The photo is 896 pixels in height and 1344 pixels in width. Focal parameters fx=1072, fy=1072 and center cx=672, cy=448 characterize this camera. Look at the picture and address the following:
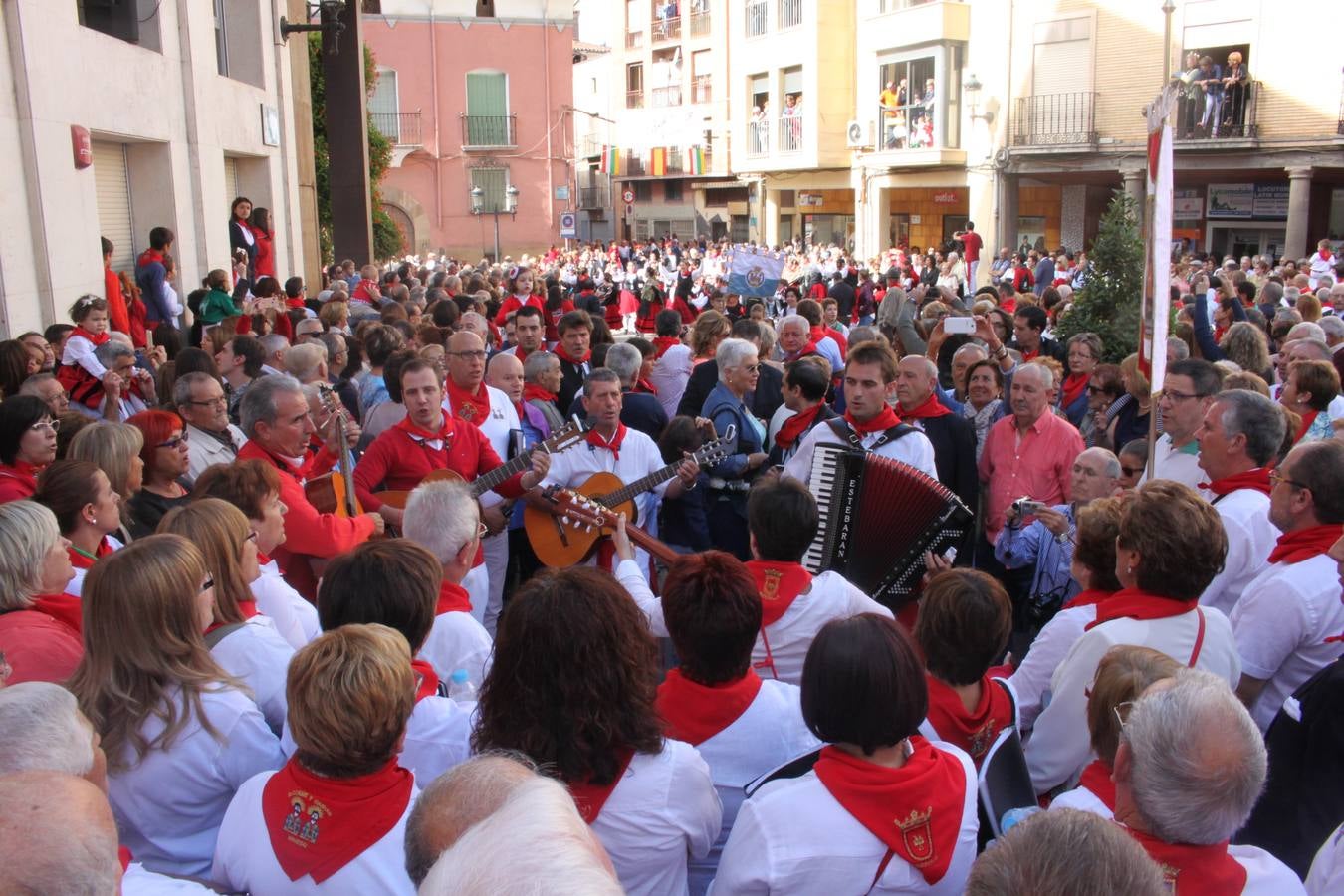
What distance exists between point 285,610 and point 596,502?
205 centimetres

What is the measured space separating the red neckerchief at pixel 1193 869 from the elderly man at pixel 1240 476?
2.18 m

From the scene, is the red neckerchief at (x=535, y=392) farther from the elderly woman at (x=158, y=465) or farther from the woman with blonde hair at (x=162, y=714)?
the woman with blonde hair at (x=162, y=714)

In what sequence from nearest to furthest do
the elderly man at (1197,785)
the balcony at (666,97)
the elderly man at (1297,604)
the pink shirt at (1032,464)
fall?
the elderly man at (1197,785) < the elderly man at (1297,604) < the pink shirt at (1032,464) < the balcony at (666,97)

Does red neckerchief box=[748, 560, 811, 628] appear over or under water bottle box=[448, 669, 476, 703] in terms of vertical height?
over

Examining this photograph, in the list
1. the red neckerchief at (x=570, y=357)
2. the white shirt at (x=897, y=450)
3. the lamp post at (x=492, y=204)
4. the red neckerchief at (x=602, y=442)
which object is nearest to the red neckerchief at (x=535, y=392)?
the red neckerchief at (x=570, y=357)

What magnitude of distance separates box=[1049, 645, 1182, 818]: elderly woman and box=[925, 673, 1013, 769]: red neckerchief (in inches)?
17.3

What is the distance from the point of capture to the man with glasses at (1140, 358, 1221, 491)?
5133 millimetres

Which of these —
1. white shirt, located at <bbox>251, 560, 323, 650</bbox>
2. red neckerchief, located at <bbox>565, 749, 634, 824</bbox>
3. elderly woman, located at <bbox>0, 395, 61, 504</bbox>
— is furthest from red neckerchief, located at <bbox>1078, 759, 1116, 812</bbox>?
elderly woman, located at <bbox>0, 395, 61, 504</bbox>

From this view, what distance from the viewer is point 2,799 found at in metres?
Answer: 1.61

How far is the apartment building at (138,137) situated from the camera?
8297 millimetres

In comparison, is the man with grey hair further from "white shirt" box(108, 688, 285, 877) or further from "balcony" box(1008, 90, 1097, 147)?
"balcony" box(1008, 90, 1097, 147)

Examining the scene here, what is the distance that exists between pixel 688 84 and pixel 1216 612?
139 ft

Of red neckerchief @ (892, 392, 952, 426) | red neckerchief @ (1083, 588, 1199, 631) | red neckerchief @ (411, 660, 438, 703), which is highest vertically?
red neckerchief @ (892, 392, 952, 426)

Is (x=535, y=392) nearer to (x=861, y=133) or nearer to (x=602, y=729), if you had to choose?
(x=602, y=729)
